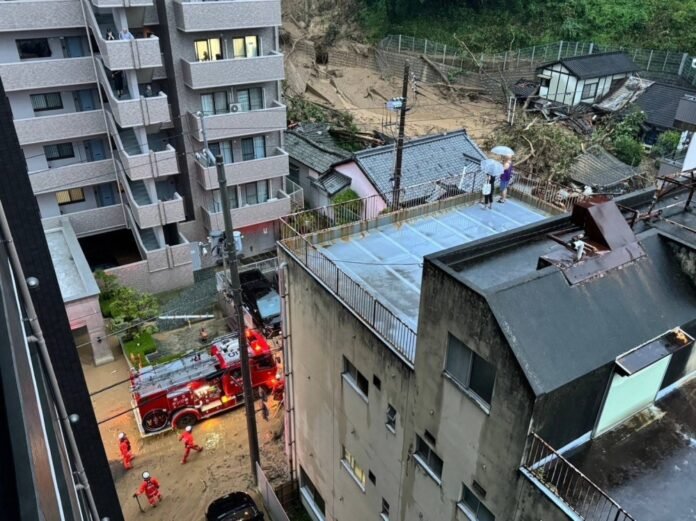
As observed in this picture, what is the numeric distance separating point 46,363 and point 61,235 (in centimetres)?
2265

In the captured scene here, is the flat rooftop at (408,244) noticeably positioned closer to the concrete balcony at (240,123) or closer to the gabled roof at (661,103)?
the concrete balcony at (240,123)

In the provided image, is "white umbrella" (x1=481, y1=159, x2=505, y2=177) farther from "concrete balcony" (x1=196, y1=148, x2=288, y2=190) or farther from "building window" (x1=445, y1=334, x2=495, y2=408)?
"concrete balcony" (x1=196, y1=148, x2=288, y2=190)

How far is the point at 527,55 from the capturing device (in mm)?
57719

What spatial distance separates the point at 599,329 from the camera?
29.6 ft

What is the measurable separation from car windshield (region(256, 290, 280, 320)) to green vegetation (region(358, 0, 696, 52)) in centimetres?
4471

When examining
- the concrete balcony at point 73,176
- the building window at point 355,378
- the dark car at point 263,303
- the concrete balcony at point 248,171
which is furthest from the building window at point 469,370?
the concrete balcony at point 73,176

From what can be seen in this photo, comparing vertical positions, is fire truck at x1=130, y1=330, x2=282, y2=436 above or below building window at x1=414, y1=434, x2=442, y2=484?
below

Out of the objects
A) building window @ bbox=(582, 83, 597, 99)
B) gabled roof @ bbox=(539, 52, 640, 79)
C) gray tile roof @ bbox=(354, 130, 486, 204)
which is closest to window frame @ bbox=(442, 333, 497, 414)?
gray tile roof @ bbox=(354, 130, 486, 204)

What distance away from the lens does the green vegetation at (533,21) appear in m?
54.2

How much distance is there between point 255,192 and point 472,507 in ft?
78.1

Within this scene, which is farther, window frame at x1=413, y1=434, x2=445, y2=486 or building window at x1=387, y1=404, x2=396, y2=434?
building window at x1=387, y1=404, x2=396, y2=434

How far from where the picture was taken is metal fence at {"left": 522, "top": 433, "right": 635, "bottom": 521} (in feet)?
27.5

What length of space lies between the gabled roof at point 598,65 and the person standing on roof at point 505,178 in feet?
120

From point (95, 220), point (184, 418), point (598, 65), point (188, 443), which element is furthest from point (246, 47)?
point (598, 65)
